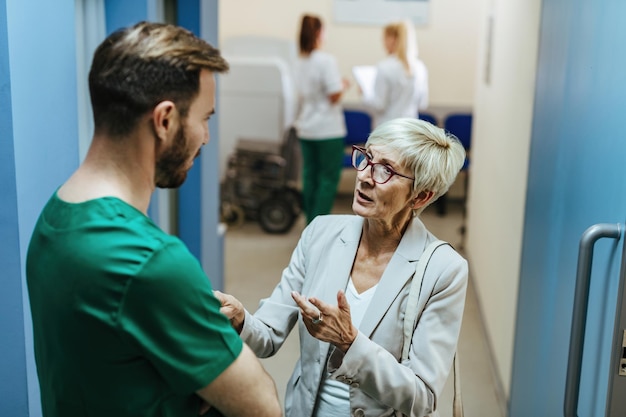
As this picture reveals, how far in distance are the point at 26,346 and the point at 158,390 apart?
3.35ft

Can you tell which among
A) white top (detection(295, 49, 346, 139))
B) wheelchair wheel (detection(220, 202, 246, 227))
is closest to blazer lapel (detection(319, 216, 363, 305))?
white top (detection(295, 49, 346, 139))

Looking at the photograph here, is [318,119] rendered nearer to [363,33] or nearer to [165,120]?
[363,33]

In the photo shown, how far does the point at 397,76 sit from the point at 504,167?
6.50ft

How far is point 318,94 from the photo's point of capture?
533 centimetres

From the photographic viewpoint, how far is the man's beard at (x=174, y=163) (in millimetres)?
1108

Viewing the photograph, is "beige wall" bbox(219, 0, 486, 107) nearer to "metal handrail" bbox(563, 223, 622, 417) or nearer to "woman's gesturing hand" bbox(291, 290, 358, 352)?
"metal handrail" bbox(563, 223, 622, 417)

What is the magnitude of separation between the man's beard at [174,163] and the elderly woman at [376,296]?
0.45 m

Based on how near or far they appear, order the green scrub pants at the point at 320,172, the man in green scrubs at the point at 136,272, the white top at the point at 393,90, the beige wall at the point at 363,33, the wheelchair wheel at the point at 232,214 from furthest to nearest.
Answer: the beige wall at the point at 363,33
the wheelchair wheel at the point at 232,214
the white top at the point at 393,90
the green scrub pants at the point at 320,172
the man in green scrubs at the point at 136,272

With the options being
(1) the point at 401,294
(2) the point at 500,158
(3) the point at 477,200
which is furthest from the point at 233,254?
(1) the point at 401,294

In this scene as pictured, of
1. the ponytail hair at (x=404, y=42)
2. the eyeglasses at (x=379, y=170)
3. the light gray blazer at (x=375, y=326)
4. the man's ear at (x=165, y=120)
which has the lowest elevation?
the light gray blazer at (x=375, y=326)

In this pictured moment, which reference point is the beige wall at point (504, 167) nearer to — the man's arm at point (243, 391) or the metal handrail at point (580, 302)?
the metal handrail at point (580, 302)

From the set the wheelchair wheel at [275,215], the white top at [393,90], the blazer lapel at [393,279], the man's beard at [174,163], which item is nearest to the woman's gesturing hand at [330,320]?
the blazer lapel at [393,279]

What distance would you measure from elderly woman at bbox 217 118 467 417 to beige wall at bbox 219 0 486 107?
5384 mm

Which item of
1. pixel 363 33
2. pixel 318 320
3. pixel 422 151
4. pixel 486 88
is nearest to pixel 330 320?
pixel 318 320
